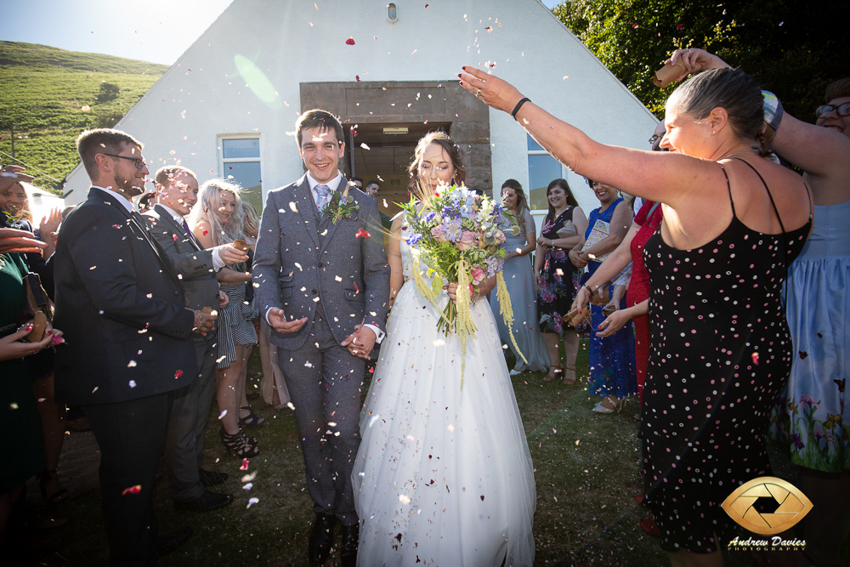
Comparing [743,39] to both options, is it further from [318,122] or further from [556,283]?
[318,122]

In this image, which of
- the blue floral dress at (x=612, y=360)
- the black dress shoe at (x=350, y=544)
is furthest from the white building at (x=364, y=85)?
the black dress shoe at (x=350, y=544)

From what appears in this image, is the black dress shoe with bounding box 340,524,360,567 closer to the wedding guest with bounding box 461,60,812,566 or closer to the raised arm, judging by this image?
the wedding guest with bounding box 461,60,812,566

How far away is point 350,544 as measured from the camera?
2.50 m

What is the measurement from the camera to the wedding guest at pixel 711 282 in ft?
4.59

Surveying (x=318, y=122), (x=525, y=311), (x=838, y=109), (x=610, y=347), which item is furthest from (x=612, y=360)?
(x=318, y=122)

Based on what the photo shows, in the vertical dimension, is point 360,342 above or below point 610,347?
above

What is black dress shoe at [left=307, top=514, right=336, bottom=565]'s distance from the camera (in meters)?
2.48

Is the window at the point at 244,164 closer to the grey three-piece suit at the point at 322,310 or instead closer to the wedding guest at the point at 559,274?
the wedding guest at the point at 559,274

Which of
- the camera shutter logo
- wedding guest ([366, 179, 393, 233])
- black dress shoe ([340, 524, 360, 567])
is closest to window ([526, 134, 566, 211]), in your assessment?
wedding guest ([366, 179, 393, 233])

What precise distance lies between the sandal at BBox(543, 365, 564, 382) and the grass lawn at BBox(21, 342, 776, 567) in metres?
1.23

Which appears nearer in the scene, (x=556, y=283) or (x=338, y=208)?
(x=338, y=208)

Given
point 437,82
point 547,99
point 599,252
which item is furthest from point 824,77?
point 599,252

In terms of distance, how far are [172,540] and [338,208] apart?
235 centimetres

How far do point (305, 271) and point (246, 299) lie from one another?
96.5 inches
